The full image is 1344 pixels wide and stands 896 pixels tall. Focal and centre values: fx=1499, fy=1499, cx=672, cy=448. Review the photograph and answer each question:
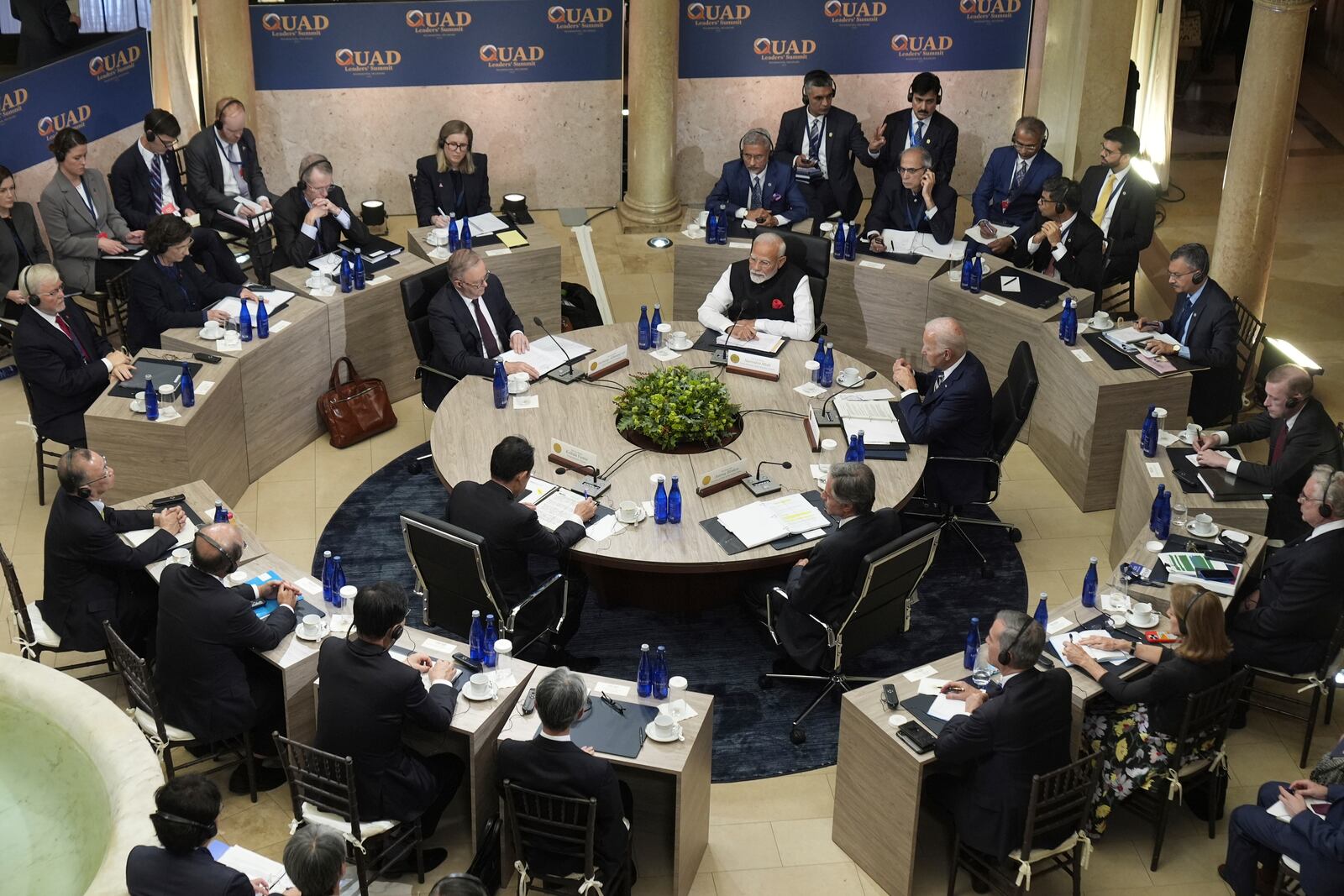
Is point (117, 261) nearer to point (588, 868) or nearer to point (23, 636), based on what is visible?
point (23, 636)

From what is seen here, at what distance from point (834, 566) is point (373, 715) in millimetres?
2159

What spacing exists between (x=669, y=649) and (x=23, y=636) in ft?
10.2

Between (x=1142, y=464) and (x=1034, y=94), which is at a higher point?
(x=1034, y=94)

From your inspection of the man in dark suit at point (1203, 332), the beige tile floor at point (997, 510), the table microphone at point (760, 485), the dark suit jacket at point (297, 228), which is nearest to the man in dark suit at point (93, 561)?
the beige tile floor at point (997, 510)

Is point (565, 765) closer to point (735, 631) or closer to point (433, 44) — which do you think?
point (735, 631)

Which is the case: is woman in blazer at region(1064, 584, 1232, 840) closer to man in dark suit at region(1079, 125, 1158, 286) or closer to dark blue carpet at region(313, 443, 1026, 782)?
dark blue carpet at region(313, 443, 1026, 782)

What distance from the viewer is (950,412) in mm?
7969

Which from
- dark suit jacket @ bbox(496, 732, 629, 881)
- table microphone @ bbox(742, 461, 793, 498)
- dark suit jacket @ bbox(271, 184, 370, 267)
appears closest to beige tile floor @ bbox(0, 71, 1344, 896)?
dark suit jacket @ bbox(496, 732, 629, 881)

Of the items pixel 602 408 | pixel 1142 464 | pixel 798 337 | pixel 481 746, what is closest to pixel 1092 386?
pixel 1142 464

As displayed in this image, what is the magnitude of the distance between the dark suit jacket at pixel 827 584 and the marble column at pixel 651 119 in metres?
5.99

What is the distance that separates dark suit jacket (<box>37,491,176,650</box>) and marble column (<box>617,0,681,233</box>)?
6.29 meters

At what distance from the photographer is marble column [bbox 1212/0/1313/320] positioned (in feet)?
29.9

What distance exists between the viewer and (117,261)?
32.7 ft

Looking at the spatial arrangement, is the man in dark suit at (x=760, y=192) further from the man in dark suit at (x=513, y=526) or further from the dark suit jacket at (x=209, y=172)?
the man in dark suit at (x=513, y=526)
